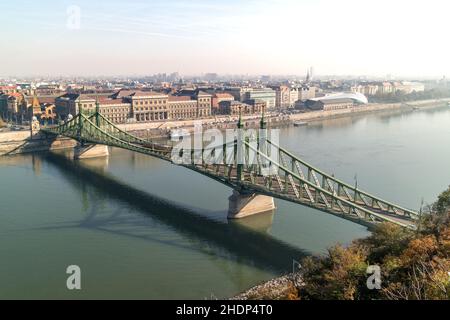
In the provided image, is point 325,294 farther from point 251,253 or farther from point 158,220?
point 158,220

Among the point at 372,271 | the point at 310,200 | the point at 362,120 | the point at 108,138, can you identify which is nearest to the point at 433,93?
the point at 362,120

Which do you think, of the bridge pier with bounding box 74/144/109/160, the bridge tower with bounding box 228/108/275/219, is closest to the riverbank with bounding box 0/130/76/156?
the bridge pier with bounding box 74/144/109/160

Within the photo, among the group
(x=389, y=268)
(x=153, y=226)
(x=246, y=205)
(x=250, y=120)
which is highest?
(x=250, y=120)

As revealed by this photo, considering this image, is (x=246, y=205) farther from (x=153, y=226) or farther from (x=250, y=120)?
(x=250, y=120)

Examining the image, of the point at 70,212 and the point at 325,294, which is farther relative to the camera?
the point at 70,212

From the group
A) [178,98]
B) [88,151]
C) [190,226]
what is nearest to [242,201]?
[190,226]

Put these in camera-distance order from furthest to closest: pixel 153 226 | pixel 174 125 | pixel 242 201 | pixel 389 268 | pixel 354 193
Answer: pixel 174 125 → pixel 242 201 → pixel 153 226 → pixel 354 193 → pixel 389 268
